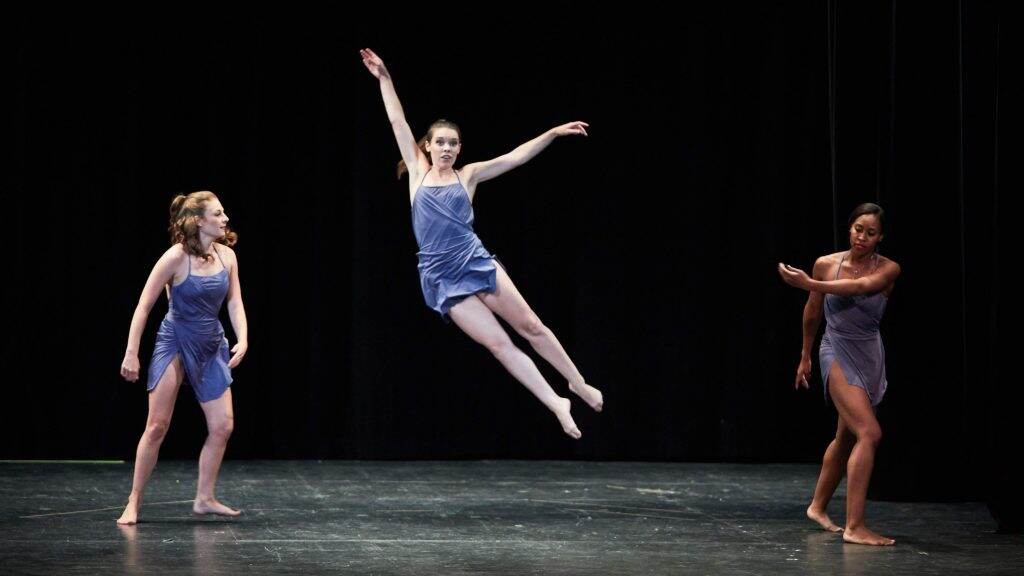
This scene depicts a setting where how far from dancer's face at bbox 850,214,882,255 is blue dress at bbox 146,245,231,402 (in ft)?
8.92

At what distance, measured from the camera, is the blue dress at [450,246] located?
5109 mm

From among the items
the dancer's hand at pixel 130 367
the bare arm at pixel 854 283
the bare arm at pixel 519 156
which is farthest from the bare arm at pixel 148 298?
the bare arm at pixel 854 283

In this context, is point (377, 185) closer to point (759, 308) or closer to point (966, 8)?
point (759, 308)

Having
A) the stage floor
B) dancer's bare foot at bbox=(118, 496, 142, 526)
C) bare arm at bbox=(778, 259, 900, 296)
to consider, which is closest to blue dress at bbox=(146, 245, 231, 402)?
dancer's bare foot at bbox=(118, 496, 142, 526)

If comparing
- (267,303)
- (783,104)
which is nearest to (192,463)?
(267,303)

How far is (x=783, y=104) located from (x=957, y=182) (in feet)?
6.90

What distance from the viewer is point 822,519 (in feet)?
18.9

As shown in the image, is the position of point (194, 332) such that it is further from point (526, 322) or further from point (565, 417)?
point (565, 417)

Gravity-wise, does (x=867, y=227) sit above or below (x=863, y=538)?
above

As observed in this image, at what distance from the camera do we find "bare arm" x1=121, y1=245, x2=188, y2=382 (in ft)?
18.1

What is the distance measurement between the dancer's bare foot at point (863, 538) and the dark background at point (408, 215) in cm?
314

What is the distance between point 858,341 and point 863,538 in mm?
808

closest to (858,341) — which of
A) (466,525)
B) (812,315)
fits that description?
(812,315)

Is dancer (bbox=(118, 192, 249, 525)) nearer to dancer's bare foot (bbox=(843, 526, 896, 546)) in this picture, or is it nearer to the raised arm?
the raised arm
